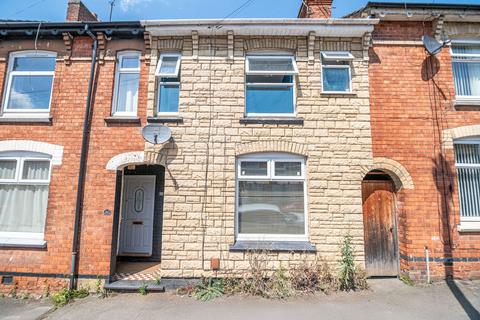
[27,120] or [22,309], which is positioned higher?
[27,120]

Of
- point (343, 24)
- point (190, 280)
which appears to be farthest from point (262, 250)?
point (343, 24)

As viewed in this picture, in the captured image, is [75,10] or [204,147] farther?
[75,10]

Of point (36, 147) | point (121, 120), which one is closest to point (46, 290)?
point (36, 147)

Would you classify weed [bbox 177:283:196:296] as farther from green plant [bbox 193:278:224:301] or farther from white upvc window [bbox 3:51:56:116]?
white upvc window [bbox 3:51:56:116]

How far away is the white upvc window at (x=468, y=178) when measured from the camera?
21.0ft

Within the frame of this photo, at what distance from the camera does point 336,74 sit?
6.76 meters

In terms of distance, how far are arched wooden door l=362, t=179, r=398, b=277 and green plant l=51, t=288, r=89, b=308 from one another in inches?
254

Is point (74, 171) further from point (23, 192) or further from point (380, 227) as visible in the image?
point (380, 227)

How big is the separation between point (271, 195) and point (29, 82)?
6.84m

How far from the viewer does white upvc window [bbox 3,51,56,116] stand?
689 centimetres

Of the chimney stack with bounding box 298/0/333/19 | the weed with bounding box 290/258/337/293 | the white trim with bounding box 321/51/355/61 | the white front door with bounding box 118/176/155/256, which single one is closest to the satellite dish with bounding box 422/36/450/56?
the white trim with bounding box 321/51/355/61

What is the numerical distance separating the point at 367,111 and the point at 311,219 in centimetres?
292

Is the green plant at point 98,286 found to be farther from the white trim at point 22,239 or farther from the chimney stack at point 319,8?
the chimney stack at point 319,8

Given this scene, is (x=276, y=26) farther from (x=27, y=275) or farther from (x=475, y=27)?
(x=27, y=275)
